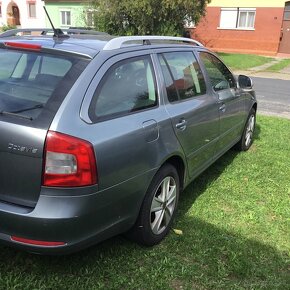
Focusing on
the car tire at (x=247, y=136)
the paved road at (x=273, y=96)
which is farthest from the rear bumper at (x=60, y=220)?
the paved road at (x=273, y=96)

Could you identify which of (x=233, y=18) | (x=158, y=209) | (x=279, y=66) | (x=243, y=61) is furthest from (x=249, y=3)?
(x=158, y=209)

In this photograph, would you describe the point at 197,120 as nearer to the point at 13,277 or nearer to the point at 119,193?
the point at 119,193

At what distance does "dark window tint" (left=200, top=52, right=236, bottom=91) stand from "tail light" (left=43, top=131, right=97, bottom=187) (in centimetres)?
251

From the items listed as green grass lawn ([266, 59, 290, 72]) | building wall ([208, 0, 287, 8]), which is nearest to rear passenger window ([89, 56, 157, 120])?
green grass lawn ([266, 59, 290, 72])

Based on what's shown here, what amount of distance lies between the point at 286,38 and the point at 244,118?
79.8ft

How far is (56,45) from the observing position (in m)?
3.29

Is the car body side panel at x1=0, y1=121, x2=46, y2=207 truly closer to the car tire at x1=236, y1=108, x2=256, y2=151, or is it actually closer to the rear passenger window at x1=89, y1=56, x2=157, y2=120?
the rear passenger window at x1=89, y1=56, x2=157, y2=120

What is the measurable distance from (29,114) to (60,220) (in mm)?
713

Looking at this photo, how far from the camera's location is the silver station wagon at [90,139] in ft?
8.92

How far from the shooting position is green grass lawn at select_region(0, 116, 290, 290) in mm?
3188

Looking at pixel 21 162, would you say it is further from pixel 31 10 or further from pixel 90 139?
pixel 31 10

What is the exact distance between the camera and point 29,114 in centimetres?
282

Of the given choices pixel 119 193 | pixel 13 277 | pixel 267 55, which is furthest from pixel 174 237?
pixel 267 55

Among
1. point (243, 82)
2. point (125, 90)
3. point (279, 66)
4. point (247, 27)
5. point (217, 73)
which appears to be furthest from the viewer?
point (247, 27)
